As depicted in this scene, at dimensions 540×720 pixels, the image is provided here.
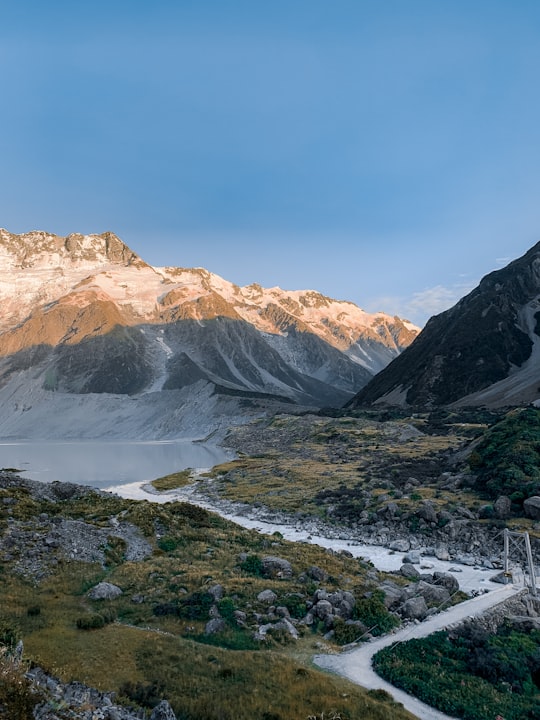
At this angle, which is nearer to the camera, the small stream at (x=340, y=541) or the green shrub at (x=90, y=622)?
the green shrub at (x=90, y=622)

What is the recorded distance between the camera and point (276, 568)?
94.1 ft

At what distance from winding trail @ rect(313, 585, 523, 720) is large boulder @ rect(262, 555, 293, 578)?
8.03 meters

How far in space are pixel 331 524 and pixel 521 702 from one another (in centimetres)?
3016

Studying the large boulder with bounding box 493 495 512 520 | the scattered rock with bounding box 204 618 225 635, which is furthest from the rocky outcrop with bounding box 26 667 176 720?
the large boulder with bounding box 493 495 512 520

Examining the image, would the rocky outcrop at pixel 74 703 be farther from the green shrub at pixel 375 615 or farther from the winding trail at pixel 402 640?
the green shrub at pixel 375 615

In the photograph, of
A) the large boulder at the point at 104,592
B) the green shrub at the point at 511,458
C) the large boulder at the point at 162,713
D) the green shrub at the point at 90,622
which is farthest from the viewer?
the green shrub at the point at 511,458

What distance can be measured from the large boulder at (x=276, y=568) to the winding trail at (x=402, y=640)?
8.03 m

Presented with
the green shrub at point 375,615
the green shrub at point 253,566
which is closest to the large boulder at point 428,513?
the green shrub at point 253,566

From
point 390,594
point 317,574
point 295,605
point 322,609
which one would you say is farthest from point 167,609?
point 390,594

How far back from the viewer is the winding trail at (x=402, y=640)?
16.7 meters

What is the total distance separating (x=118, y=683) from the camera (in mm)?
15695

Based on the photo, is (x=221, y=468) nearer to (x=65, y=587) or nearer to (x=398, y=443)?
(x=398, y=443)

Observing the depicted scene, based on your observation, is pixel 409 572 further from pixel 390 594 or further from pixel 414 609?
pixel 414 609

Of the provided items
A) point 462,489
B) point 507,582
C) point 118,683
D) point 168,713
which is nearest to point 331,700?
point 168,713
